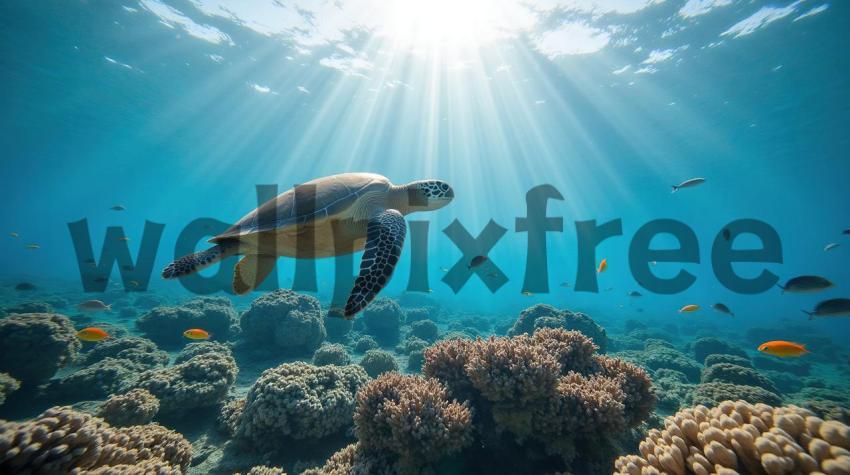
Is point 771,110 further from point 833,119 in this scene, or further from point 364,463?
point 364,463

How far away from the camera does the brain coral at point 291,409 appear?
4.33m

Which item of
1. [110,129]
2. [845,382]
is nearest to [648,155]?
[845,382]

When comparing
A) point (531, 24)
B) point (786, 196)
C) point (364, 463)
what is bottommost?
point (364, 463)

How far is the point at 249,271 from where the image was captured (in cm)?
586

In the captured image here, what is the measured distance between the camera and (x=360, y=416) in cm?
375

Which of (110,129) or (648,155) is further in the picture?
(110,129)

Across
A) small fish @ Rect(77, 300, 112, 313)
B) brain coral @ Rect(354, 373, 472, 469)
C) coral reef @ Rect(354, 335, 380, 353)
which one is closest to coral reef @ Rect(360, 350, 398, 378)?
coral reef @ Rect(354, 335, 380, 353)

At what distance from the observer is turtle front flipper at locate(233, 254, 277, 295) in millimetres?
5785

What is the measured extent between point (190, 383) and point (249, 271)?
2123mm

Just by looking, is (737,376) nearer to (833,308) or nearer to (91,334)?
(833,308)

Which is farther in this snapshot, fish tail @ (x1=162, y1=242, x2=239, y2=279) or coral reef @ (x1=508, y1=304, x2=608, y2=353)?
coral reef @ (x1=508, y1=304, x2=608, y2=353)

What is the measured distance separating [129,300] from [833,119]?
5168cm

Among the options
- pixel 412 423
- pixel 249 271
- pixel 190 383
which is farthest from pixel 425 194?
pixel 190 383

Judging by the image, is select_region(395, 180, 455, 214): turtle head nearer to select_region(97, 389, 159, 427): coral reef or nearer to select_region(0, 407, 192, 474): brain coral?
select_region(0, 407, 192, 474): brain coral
